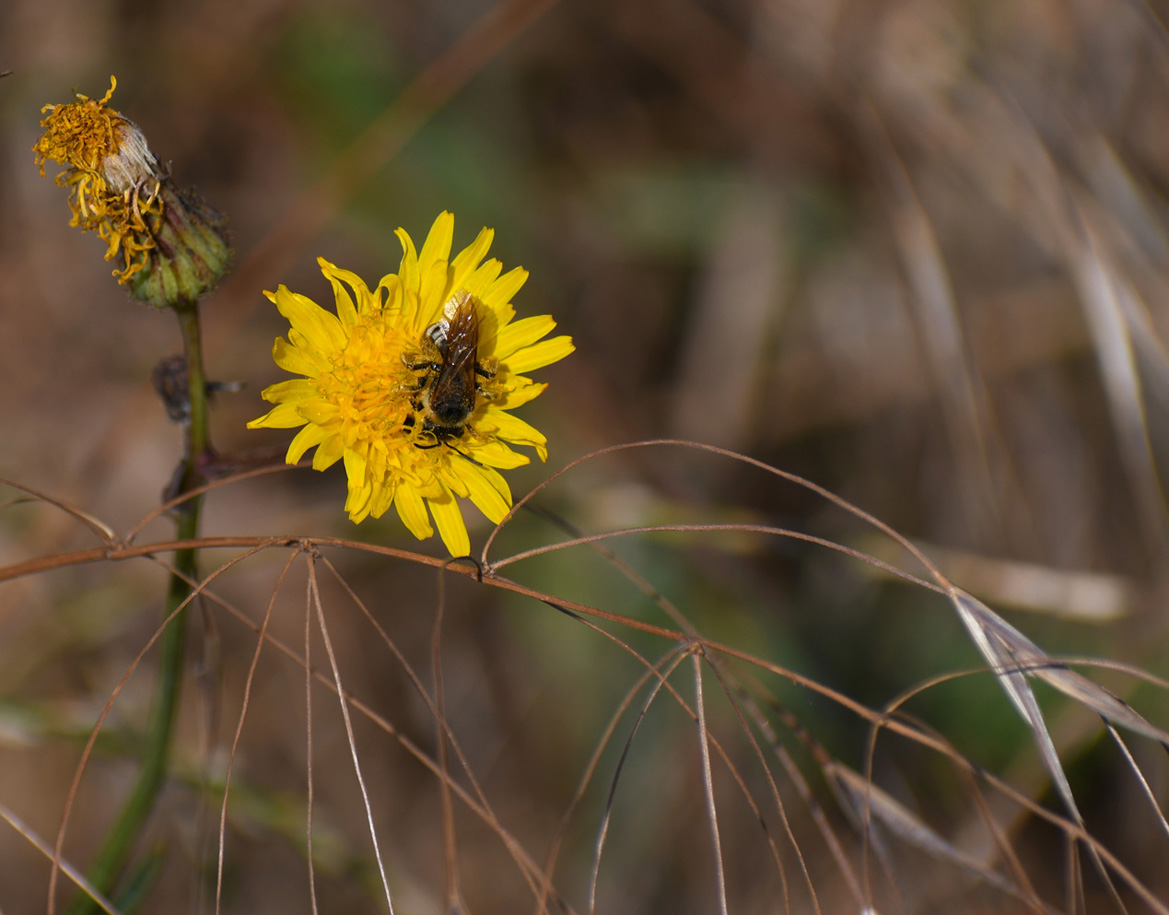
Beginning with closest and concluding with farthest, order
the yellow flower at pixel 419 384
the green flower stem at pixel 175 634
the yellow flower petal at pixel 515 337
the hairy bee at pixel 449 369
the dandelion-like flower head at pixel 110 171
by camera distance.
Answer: the dandelion-like flower head at pixel 110 171, the green flower stem at pixel 175 634, the yellow flower at pixel 419 384, the hairy bee at pixel 449 369, the yellow flower petal at pixel 515 337

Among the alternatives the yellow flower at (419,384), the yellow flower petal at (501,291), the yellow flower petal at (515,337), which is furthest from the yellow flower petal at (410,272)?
the yellow flower petal at (515,337)

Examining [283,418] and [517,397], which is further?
[517,397]

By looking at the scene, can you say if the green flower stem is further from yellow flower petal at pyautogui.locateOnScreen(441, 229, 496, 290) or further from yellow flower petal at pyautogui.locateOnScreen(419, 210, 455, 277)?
yellow flower petal at pyautogui.locateOnScreen(441, 229, 496, 290)

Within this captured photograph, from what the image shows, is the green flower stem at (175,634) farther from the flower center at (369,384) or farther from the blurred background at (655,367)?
the blurred background at (655,367)

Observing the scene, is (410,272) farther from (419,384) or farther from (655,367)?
(655,367)

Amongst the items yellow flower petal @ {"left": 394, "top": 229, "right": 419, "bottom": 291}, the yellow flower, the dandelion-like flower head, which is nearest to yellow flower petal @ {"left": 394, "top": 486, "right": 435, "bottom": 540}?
the yellow flower

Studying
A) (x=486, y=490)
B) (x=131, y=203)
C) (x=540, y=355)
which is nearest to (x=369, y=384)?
(x=486, y=490)
